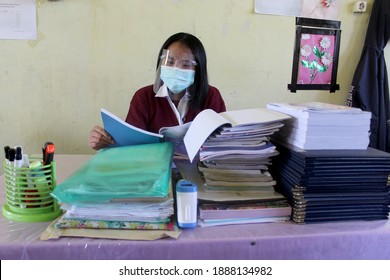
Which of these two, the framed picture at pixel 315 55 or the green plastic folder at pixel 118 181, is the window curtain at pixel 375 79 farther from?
the green plastic folder at pixel 118 181

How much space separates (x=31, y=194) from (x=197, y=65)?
92 centimetres

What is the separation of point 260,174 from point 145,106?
2.76 ft

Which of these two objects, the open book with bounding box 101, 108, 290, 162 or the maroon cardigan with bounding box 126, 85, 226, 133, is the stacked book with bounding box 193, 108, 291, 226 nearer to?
the open book with bounding box 101, 108, 290, 162

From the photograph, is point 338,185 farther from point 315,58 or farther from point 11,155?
point 315,58

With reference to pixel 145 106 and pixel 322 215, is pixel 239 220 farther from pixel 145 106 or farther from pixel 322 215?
pixel 145 106

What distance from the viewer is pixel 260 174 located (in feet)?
2.54

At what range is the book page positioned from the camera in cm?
72

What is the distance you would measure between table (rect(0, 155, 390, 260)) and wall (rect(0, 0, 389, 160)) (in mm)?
1293

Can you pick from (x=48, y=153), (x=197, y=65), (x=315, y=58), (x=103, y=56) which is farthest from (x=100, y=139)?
→ (x=315, y=58)

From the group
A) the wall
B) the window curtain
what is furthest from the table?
the window curtain

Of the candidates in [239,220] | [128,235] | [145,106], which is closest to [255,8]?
[145,106]

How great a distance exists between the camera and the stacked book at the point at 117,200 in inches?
24.5

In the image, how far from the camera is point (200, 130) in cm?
76

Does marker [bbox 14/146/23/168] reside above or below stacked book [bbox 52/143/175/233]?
above
